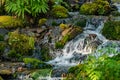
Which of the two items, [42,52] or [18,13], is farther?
[18,13]

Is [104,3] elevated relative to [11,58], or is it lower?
elevated

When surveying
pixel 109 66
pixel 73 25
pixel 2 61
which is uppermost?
pixel 109 66

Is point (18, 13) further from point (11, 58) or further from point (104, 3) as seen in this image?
point (104, 3)

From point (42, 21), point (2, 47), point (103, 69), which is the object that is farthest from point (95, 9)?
point (103, 69)

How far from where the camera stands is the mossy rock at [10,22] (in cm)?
1569

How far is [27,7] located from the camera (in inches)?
631

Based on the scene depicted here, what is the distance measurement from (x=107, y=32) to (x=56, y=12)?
325cm

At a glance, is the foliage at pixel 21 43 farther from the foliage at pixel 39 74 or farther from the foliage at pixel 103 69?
the foliage at pixel 103 69

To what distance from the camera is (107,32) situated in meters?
14.9

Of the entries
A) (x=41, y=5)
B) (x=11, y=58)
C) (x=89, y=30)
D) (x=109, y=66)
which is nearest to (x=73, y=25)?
(x=89, y=30)

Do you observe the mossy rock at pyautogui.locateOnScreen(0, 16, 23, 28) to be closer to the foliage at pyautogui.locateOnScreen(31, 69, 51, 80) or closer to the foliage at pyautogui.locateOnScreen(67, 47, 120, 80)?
the foliage at pyautogui.locateOnScreen(31, 69, 51, 80)

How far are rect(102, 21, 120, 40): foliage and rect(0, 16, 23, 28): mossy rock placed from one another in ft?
11.8

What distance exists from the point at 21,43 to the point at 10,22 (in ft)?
6.33

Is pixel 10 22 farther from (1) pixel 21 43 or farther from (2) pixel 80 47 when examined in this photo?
(2) pixel 80 47
